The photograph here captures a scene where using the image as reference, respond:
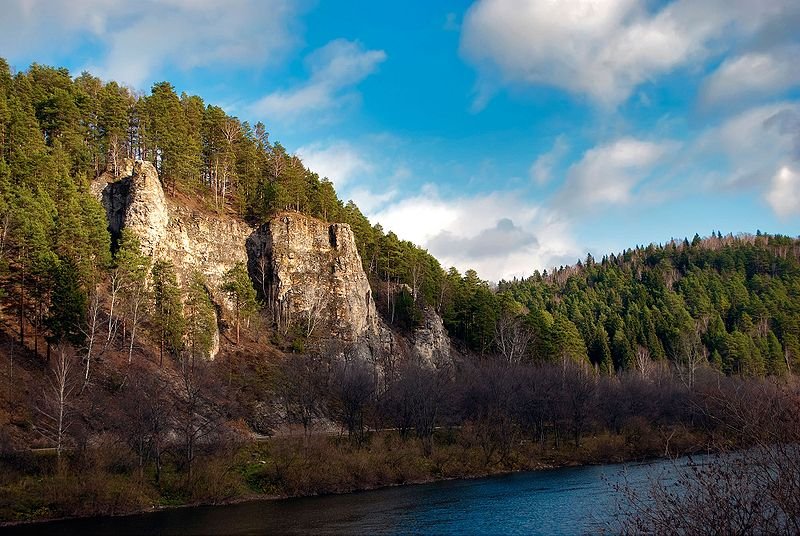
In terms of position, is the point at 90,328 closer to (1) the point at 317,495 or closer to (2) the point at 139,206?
(2) the point at 139,206

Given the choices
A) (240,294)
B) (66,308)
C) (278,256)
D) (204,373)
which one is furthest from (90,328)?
(278,256)

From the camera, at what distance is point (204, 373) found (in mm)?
62406

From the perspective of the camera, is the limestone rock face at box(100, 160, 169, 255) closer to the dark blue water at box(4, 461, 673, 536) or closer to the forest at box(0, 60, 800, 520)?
the forest at box(0, 60, 800, 520)

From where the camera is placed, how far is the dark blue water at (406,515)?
3472 cm

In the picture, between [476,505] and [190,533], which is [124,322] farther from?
[476,505]

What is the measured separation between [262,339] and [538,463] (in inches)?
1583

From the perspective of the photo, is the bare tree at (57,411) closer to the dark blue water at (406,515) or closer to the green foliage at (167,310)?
the dark blue water at (406,515)

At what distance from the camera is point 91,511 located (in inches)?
1563

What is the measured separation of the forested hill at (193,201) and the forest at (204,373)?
35 centimetres

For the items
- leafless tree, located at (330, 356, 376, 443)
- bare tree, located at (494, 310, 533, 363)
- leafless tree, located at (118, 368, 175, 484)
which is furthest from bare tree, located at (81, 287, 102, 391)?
bare tree, located at (494, 310, 533, 363)

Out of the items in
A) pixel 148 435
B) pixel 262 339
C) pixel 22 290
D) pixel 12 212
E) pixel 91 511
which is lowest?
pixel 91 511

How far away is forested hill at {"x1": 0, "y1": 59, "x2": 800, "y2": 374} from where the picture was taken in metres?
60.2

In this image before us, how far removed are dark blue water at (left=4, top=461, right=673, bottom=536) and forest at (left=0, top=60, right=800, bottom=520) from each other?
373 centimetres

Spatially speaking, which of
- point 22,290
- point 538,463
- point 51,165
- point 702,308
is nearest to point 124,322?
point 22,290
